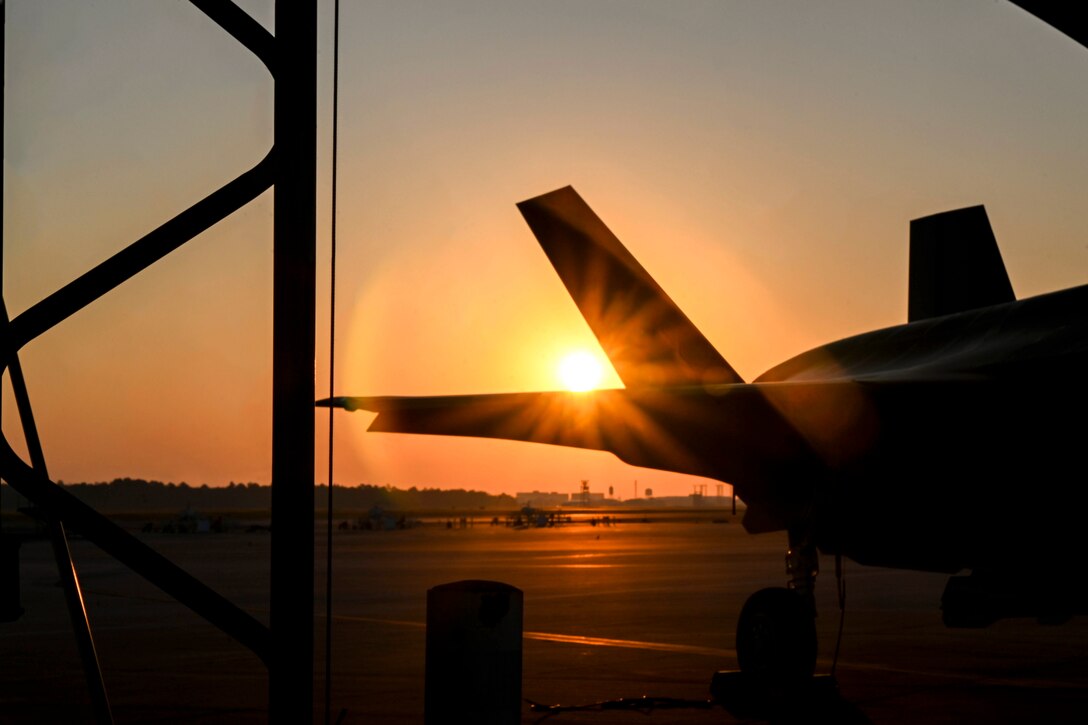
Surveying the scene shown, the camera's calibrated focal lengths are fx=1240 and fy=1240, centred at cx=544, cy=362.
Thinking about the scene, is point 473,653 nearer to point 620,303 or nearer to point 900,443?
point 900,443

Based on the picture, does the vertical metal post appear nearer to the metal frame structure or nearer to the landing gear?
the metal frame structure

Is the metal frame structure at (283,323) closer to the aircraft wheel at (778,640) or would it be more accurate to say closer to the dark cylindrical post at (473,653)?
the dark cylindrical post at (473,653)

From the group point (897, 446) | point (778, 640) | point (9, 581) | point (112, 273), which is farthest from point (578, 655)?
point (112, 273)

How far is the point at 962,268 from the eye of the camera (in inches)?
590

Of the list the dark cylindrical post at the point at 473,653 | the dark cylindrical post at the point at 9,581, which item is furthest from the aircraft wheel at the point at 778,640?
the dark cylindrical post at the point at 9,581

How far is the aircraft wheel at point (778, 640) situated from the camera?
1060 cm

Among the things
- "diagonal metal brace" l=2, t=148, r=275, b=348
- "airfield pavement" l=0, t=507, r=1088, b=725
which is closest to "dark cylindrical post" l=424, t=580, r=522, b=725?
"diagonal metal brace" l=2, t=148, r=275, b=348

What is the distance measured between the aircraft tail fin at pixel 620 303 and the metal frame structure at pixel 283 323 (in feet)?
29.9

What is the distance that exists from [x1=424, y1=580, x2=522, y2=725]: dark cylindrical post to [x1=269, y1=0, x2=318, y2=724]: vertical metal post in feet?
1.82

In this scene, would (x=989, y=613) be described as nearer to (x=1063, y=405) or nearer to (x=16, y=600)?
(x=1063, y=405)

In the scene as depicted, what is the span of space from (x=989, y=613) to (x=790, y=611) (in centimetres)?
200

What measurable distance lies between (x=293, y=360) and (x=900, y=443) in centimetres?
698

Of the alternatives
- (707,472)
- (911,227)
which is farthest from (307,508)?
(911,227)

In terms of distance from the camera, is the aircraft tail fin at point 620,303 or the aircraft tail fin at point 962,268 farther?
the aircraft tail fin at point 962,268
